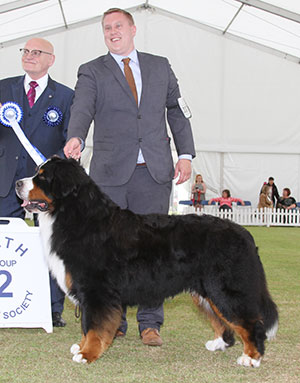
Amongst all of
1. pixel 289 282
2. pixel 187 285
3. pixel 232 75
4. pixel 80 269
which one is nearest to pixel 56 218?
pixel 80 269

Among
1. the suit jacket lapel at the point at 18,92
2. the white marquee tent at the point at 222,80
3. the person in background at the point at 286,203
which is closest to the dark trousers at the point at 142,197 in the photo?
the suit jacket lapel at the point at 18,92

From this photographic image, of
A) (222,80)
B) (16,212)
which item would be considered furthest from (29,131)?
(222,80)

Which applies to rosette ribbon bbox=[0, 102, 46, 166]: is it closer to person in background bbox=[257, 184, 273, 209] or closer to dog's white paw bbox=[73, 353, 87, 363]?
dog's white paw bbox=[73, 353, 87, 363]

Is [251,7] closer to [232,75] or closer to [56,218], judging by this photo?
[232,75]

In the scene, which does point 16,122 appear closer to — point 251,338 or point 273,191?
point 251,338

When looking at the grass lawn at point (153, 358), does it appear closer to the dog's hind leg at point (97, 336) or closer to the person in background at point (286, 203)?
the dog's hind leg at point (97, 336)

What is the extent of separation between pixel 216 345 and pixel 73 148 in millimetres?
1742

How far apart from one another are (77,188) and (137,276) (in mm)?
702

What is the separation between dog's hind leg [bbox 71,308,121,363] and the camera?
10.3 feet

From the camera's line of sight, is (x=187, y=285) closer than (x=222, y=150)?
Yes

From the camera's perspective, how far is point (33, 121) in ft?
14.4

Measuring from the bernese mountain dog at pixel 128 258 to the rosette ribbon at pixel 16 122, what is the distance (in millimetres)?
842

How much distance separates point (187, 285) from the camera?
10.9 feet

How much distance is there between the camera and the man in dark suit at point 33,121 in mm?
4316
